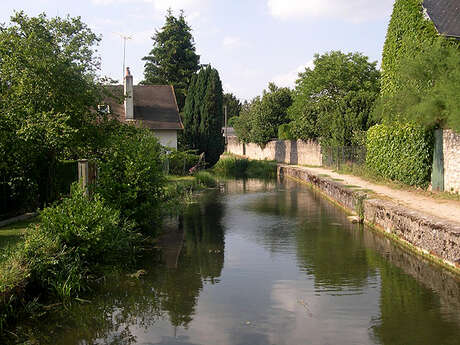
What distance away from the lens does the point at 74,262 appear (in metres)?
7.74

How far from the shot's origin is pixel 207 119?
103 ft

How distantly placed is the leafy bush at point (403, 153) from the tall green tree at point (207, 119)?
478 inches

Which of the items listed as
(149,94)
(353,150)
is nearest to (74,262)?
(353,150)

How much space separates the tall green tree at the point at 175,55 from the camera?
4297 cm

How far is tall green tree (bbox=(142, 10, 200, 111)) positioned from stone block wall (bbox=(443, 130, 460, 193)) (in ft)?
98.5

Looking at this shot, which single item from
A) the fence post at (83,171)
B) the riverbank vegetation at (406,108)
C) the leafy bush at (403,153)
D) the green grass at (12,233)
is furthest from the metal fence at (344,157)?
the green grass at (12,233)

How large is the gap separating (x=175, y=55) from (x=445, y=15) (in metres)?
26.7

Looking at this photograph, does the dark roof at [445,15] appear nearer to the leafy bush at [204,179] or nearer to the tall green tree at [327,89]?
the tall green tree at [327,89]

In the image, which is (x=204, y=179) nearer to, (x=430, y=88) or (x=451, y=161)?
(x=430, y=88)

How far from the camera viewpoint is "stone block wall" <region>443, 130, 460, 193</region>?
14.5 m

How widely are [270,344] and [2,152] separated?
323 inches

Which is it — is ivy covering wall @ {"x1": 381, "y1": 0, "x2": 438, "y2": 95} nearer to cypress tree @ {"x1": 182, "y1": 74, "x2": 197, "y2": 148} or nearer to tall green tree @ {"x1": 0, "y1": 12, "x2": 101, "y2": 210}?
tall green tree @ {"x1": 0, "y1": 12, "x2": 101, "y2": 210}

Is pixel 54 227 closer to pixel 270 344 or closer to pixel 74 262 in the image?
pixel 74 262

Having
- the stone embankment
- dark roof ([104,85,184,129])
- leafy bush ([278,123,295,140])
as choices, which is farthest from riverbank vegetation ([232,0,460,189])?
dark roof ([104,85,184,129])
